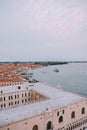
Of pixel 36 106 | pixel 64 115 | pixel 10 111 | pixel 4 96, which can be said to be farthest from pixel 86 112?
pixel 4 96

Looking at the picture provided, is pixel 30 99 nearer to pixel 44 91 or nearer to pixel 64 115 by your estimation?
pixel 44 91

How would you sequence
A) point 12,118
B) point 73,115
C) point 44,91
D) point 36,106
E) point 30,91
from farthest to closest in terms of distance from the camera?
point 30,91 < point 44,91 < point 73,115 < point 36,106 < point 12,118

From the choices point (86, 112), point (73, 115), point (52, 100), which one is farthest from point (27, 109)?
point (86, 112)

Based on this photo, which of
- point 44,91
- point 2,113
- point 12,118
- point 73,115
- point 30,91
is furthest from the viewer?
point 30,91

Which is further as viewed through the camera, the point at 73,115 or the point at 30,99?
the point at 30,99

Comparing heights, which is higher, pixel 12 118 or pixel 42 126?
pixel 12 118

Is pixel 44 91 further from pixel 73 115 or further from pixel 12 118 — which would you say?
pixel 12 118
